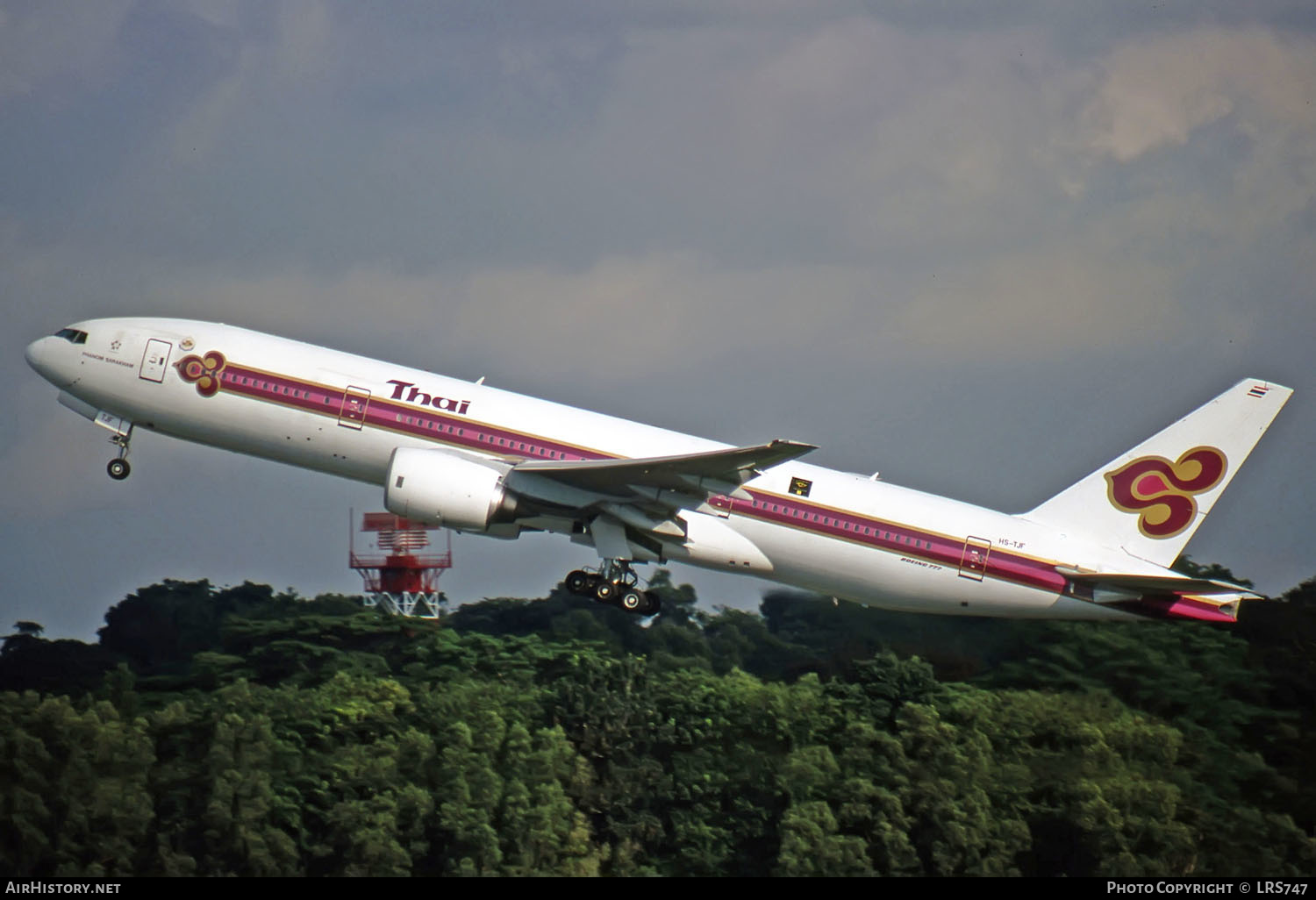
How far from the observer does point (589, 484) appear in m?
39.8

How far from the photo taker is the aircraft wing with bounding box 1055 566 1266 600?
3972cm

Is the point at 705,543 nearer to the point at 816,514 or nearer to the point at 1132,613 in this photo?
the point at 816,514

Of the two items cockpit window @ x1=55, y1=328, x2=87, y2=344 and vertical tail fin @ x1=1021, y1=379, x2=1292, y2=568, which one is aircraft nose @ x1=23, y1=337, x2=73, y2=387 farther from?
vertical tail fin @ x1=1021, y1=379, x2=1292, y2=568

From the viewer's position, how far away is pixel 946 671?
176ft

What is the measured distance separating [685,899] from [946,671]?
43.1 feet

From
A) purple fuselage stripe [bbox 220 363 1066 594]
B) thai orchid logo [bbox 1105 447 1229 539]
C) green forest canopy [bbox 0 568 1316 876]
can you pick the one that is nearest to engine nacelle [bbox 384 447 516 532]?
purple fuselage stripe [bbox 220 363 1066 594]

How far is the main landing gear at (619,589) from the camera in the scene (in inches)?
1647

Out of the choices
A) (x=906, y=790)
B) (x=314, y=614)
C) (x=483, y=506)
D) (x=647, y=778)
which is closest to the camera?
(x=483, y=506)

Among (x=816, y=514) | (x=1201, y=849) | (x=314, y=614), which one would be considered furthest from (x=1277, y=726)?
(x=314, y=614)

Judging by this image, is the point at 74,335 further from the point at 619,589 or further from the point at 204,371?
the point at 619,589

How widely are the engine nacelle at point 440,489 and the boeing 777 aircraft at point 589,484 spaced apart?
44 mm

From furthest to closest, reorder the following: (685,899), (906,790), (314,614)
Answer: (314,614)
(906,790)
(685,899)

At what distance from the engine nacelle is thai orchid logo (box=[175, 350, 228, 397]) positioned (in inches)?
194

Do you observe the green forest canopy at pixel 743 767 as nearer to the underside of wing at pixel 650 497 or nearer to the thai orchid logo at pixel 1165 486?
the thai orchid logo at pixel 1165 486
